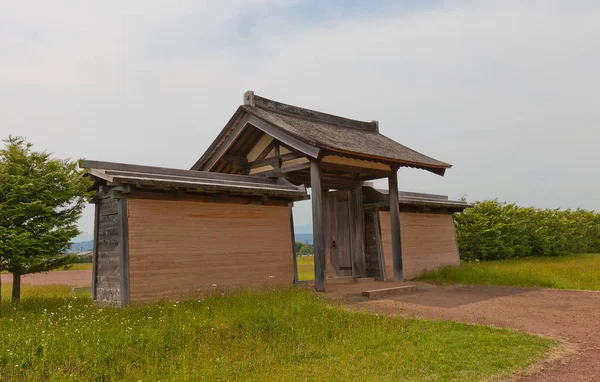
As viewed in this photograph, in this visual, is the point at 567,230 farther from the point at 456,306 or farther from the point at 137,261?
the point at 137,261

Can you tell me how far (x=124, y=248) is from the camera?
956 cm

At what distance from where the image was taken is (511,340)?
22.6 ft

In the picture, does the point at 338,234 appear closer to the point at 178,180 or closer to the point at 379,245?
the point at 379,245

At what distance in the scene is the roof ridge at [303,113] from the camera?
14.0m

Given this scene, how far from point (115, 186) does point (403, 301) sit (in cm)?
730

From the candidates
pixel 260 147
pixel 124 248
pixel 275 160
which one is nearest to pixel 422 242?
pixel 275 160

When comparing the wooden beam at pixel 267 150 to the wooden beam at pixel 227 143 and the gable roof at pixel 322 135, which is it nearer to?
the gable roof at pixel 322 135

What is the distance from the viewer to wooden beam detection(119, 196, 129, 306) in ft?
31.0

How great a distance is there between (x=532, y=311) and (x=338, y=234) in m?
7.34

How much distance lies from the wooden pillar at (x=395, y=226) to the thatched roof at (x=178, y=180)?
351cm

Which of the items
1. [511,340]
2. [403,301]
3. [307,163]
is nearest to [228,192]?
[307,163]

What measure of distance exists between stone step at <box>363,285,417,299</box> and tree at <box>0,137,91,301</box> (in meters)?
7.14

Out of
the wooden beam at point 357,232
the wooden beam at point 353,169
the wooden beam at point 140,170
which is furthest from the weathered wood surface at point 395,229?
the wooden beam at point 140,170

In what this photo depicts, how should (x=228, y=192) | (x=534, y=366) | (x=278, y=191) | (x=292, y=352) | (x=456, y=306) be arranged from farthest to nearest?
1. (x=278, y=191)
2. (x=228, y=192)
3. (x=456, y=306)
4. (x=292, y=352)
5. (x=534, y=366)
